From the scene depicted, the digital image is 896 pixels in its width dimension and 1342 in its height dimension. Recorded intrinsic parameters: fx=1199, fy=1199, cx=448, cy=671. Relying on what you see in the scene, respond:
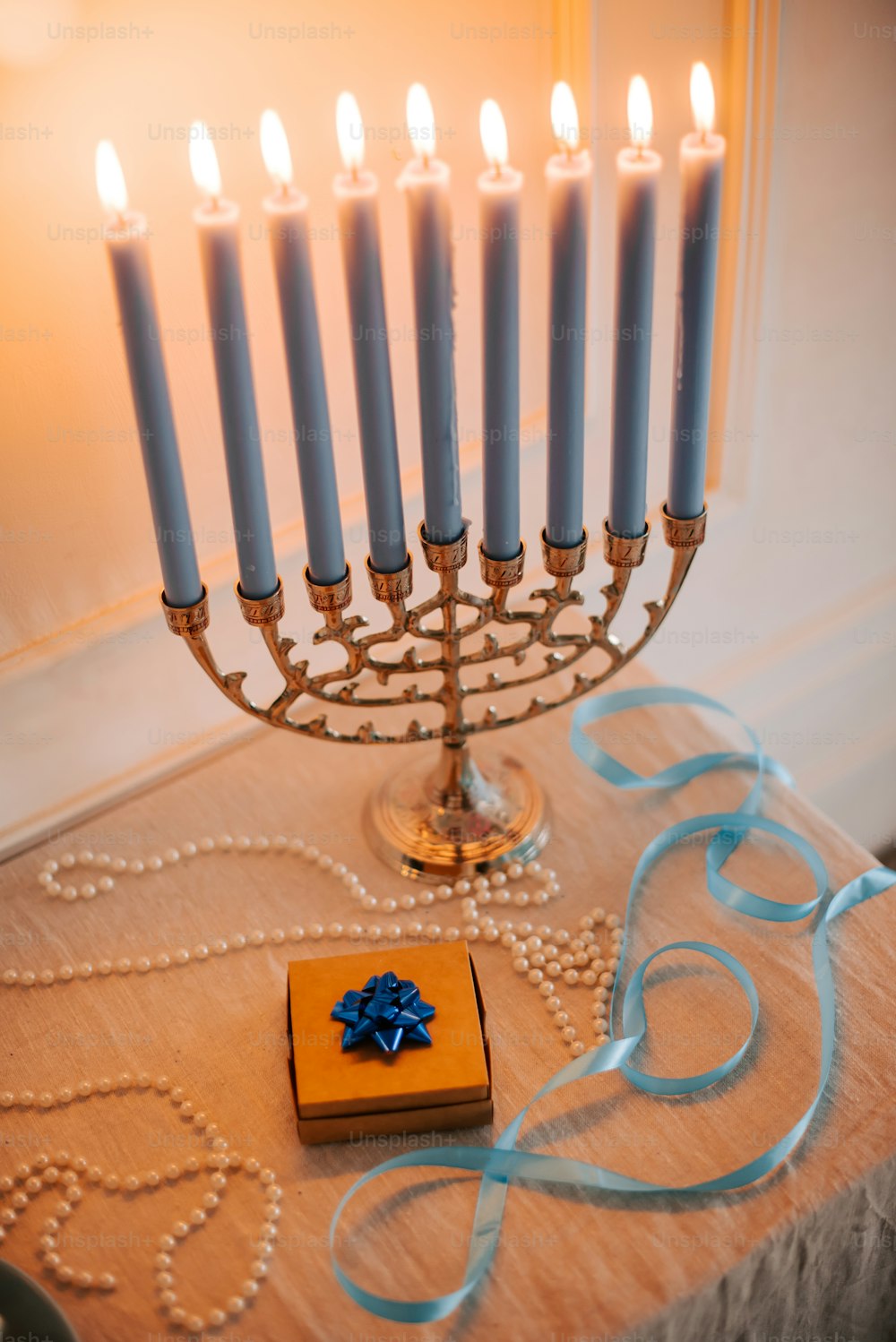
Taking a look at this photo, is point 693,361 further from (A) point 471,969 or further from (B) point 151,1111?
(B) point 151,1111

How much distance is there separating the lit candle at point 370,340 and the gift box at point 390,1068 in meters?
0.24

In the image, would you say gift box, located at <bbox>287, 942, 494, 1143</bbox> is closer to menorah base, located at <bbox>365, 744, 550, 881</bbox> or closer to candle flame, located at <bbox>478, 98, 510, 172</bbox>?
menorah base, located at <bbox>365, 744, 550, 881</bbox>

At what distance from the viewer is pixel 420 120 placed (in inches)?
22.1

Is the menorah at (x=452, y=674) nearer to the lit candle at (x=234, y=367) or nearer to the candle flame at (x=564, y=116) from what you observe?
the lit candle at (x=234, y=367)

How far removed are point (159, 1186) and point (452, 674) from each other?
34 cm

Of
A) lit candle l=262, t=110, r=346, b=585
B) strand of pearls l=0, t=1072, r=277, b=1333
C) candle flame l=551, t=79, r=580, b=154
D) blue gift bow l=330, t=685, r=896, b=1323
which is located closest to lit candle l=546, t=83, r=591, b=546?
candle flame l=551, t=79, r=580, b=154

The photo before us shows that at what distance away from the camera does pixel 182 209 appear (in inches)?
28.5

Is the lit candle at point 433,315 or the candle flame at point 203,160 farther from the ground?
the candle flame at point 203,160

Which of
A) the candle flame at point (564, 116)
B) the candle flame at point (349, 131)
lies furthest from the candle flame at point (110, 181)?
the candle flame at point (564, 116)

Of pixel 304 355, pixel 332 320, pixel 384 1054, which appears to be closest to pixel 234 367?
pixel 304 355

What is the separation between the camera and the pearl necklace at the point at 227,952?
0.62 m

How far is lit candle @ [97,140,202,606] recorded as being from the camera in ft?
1.80

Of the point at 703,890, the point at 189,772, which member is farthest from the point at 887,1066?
the point at 189,772

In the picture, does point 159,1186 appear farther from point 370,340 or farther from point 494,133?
point 494,133
